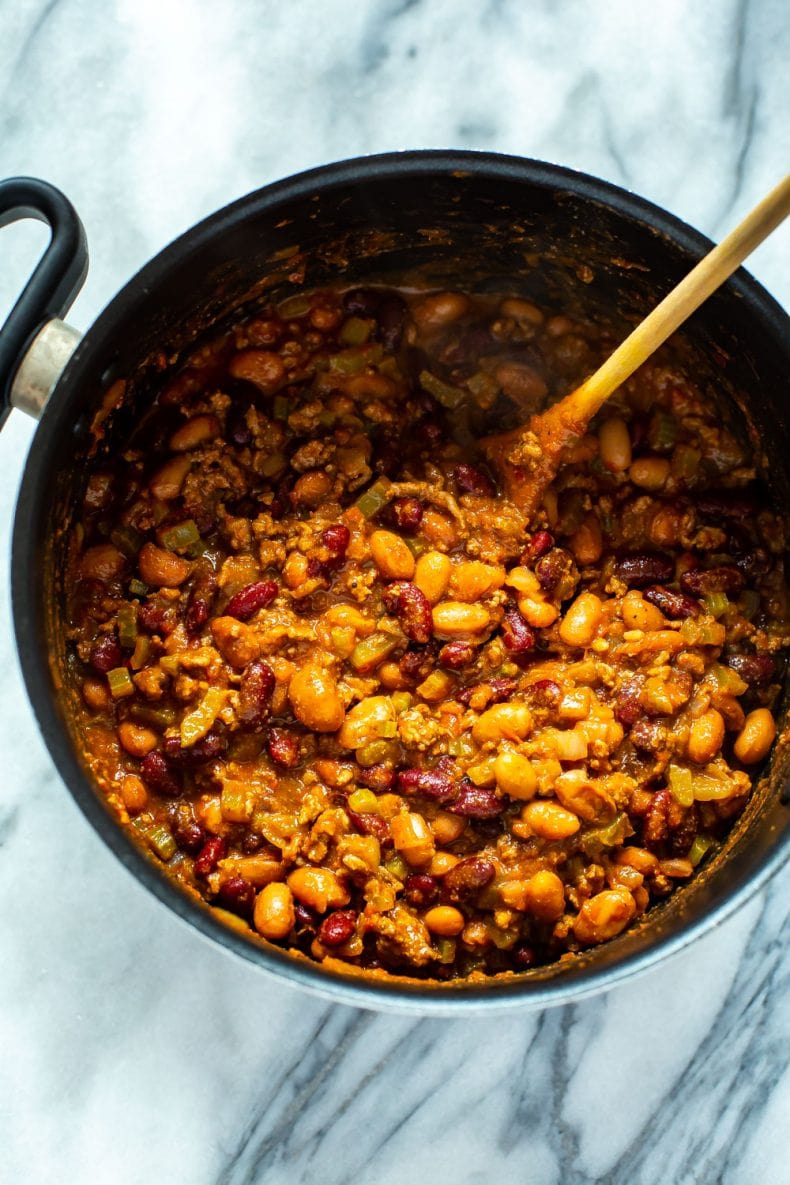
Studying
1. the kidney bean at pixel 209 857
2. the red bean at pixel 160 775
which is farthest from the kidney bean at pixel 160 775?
the kidney bean at pixel 209 857

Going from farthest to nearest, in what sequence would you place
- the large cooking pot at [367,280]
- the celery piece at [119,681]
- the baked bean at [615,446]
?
the baked bean at [615,446] < the celery piece at [119,681] < the large cooking pot at [367,280]

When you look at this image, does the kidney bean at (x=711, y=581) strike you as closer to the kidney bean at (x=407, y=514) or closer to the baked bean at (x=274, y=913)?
the kidney bean at (x=407, y=514)

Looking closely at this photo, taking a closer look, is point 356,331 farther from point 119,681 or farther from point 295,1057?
point 295,1057

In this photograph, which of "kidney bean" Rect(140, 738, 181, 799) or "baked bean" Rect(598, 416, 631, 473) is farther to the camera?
"baked bean" Rect(598, 416, 631, 473)

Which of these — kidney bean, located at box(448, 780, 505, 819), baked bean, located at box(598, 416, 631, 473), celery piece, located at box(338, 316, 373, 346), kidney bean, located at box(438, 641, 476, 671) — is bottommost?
kidney bean, located at box(448, 780, 505, 819)

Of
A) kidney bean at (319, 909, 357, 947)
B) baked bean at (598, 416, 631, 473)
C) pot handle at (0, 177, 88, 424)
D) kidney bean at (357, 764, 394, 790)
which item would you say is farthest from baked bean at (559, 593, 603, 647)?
pot handle at (0, 177, 88, 424)

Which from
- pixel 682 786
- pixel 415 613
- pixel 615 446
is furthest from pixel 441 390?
pixel 682 786

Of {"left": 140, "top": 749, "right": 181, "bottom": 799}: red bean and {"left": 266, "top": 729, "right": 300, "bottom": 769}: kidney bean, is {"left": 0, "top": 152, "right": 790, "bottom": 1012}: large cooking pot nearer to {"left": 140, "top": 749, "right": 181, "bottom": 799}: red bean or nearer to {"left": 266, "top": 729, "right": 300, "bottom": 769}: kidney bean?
{"left": 140, "top": 749, "right": 181, "bottom": 799}: red bean
